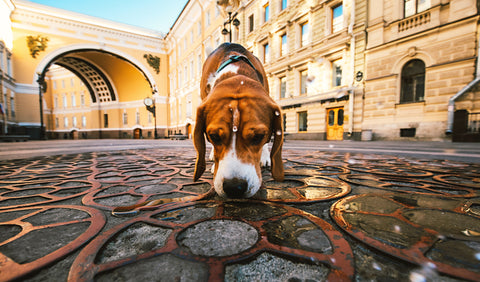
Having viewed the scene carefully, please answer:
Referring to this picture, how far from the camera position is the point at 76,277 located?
2.15 ft

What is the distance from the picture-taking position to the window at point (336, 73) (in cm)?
1395

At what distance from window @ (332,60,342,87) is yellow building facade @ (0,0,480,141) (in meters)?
0.11

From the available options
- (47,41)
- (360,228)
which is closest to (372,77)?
(360,228)

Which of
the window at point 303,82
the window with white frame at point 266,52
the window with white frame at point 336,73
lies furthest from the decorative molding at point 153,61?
the window with white frame at point 336,73

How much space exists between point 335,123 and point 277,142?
1446 cm

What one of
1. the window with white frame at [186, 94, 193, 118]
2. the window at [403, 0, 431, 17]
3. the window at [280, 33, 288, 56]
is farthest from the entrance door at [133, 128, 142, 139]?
the window at [403, 0, 431, 17]

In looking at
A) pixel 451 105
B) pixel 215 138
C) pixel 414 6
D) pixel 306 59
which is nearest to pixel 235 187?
pixel 215 138

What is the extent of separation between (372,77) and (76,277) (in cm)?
1552

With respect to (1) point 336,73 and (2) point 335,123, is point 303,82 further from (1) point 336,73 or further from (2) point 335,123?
(2) point 335,123

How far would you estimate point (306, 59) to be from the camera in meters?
15.3

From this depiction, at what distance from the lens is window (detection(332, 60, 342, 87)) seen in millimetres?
13954

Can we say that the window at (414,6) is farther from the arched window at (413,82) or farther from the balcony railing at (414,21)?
the arched window at (413,82)

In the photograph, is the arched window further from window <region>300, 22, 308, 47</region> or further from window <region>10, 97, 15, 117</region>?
window <region>10, 97, 15, 117</region>

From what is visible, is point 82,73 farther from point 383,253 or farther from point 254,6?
point 383,253
